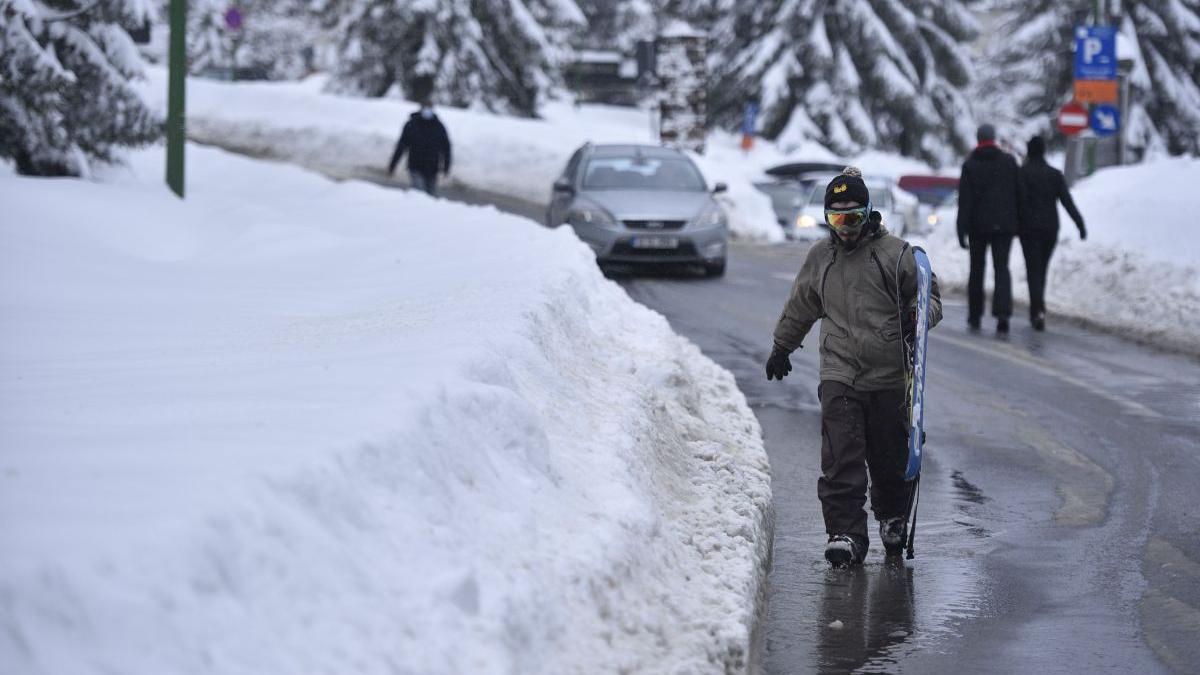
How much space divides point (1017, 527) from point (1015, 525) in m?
0.04

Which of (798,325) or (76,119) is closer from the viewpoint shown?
(798,325)

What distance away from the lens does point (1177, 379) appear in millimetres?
12664

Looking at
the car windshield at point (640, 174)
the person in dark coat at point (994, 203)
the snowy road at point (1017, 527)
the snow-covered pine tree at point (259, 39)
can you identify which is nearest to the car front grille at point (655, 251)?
the car windshield at point (640, 174)

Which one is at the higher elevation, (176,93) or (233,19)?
(233,19)

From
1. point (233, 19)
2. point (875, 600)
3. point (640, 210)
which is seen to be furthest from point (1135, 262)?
point (233, 19)

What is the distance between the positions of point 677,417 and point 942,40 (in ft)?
142

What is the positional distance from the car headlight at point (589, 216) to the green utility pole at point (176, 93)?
4632mm

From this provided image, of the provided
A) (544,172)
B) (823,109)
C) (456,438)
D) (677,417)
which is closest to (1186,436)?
(677,417)

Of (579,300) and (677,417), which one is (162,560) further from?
(579,300)

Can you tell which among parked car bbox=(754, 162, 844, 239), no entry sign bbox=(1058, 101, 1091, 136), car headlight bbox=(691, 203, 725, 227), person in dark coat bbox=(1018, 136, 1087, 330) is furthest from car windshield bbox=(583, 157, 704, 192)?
parked car bbox=(754, 162, 844, 239)

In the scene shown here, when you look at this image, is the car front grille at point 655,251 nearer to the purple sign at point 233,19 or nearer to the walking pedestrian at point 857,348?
the walking pedestrian at point 857,348

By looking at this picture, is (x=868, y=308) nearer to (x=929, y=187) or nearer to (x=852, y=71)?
(x=929, y=187)

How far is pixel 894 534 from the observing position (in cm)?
717

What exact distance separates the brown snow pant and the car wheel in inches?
502
